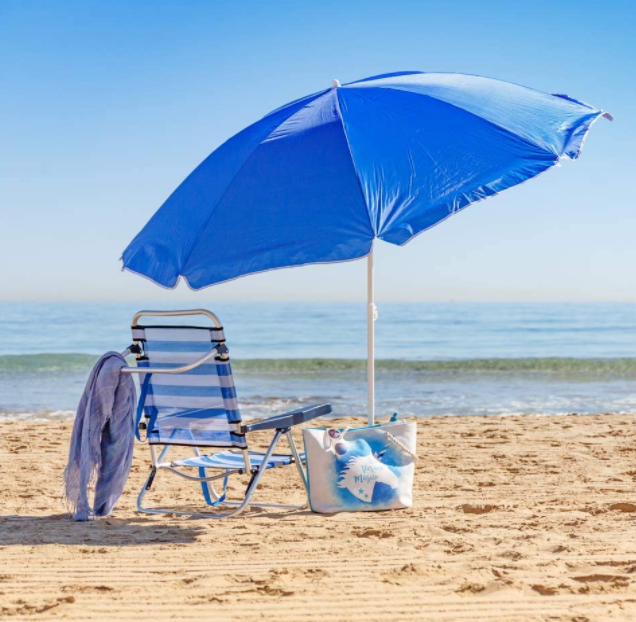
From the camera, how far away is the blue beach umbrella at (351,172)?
145 inches

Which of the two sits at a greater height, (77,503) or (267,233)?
(267,233)

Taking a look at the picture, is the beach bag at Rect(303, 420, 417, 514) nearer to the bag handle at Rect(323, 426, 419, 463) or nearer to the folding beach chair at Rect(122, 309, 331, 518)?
the bag handle at Rect(323, 426, 419, 463)

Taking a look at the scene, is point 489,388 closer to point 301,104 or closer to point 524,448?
point 524,448

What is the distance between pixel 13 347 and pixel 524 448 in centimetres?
1801

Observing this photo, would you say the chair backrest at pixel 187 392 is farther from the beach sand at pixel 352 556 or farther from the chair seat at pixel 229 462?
the beach sand at pixel 352 556

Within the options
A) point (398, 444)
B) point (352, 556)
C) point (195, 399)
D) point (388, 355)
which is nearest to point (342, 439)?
point (398, 444)

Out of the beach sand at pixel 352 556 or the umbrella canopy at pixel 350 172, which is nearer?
the beach sand at pixel 352 556

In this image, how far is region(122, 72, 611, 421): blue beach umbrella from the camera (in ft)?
12.1

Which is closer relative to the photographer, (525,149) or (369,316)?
(525,149)

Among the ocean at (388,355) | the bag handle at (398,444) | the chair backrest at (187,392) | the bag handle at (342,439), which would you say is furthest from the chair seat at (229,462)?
the ocean at (388,355)

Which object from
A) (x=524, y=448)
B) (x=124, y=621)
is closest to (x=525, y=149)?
(x=124, y=621)

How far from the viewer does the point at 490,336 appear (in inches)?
1003

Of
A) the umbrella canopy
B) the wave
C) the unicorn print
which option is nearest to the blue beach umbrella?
the umbrella canopy

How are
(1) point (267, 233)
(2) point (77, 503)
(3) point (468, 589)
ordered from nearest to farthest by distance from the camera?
(3) point (468, 589) → (1) point (267, 233) → (2) point (77, 503)
